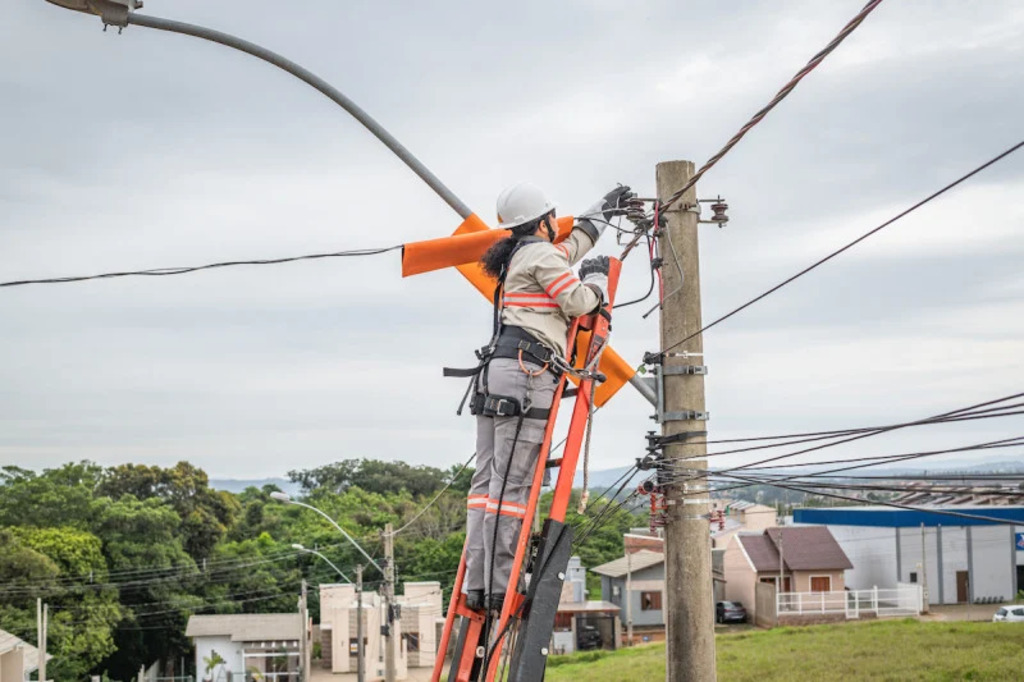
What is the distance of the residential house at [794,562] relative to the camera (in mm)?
40156

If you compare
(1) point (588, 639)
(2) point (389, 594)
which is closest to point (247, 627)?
(1) point (588, 639)

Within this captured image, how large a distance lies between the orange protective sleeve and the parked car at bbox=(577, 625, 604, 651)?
138 feet

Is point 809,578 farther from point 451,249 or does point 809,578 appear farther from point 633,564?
point 451,249

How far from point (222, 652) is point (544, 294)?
4750 centimetres

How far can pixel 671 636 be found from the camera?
650 cm

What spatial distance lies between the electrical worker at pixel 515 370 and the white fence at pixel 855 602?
33.0 meters

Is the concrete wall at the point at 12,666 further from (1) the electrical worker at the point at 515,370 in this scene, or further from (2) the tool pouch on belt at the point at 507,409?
(2) the tool pouch on belt at the point at 507,409

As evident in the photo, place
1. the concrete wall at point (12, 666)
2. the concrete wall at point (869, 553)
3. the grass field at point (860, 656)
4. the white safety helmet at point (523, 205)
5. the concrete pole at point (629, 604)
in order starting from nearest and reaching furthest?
the white safety helmet at point (523, 205), the grass field at point (860, 656), the concrete wall at point (12, 666), the concrete wall at point (869, 553), the concrete pole at point (629, 604)

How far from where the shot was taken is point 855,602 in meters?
37.5

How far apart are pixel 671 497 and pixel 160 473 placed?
5463 cm

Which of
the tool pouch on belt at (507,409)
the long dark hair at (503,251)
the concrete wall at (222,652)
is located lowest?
the concrete wall at (222,652)

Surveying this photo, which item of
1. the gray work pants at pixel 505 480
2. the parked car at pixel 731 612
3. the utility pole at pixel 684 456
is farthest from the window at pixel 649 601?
the gray work pants at pixel 505 480

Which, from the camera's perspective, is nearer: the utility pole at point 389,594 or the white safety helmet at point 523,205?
the white safety helmet at point 523,205

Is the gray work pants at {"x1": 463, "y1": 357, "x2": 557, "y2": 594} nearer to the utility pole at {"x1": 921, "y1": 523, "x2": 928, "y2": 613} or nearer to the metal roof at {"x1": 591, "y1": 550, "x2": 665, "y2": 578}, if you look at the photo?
the utility pole at {"x1": 921, "y1": 523, "x2": 928, "y2": 613}
